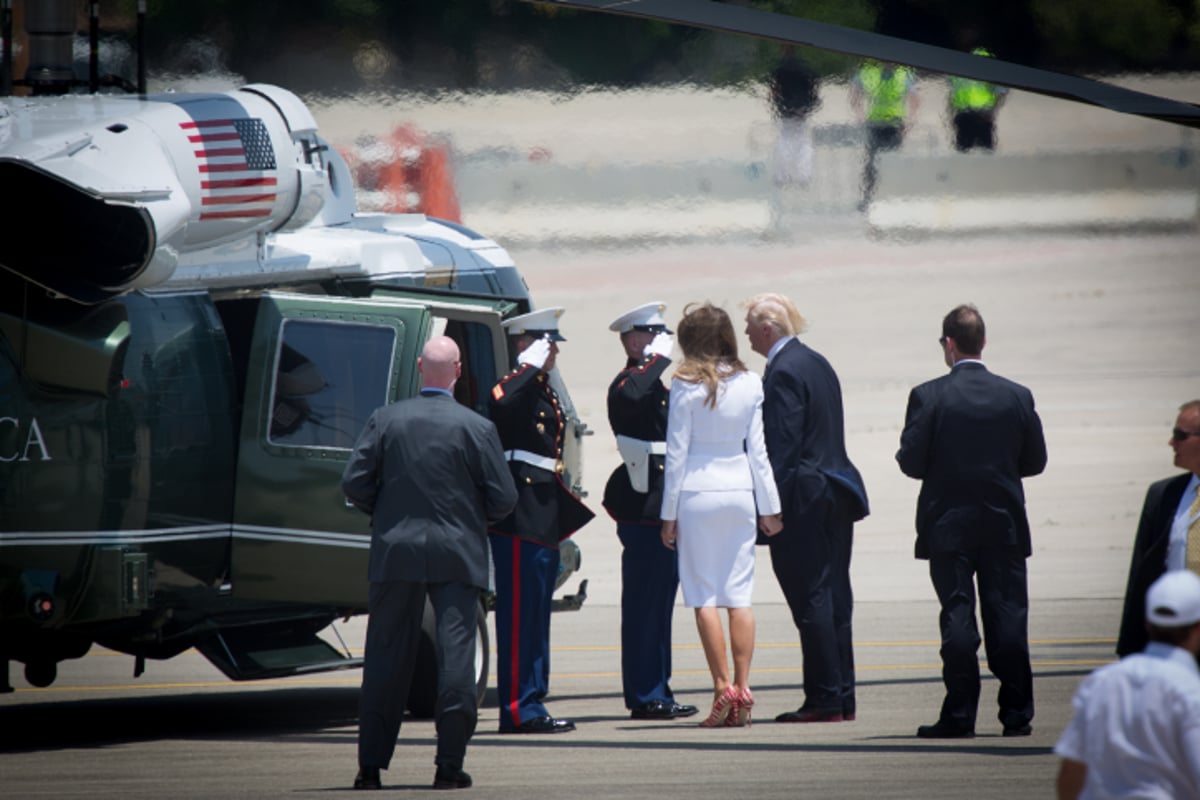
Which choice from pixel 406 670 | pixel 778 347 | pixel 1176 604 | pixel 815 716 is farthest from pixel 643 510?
pixel 1176 604

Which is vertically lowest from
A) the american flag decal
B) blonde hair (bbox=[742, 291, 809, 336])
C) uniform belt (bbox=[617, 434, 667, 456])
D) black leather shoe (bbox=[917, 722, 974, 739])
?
black leather shoe (bbox=[917, 722, 974, 739])

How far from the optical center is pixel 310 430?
1039cm

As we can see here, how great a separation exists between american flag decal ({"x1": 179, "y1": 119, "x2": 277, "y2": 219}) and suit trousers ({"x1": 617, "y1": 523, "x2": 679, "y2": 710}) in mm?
2254

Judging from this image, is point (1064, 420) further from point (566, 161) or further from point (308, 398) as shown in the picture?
point (308, 398)

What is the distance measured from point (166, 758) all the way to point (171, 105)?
9.44 ft

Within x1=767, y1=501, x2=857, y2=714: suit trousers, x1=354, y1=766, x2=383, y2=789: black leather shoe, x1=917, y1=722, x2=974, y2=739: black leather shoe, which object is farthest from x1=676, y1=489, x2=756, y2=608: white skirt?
x1=354, y1=766, x2=383, y2=789: black leather shoe

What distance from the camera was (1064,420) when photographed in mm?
24109

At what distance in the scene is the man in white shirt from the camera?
5.30m

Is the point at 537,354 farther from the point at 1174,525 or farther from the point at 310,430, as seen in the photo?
the point at 1174,525

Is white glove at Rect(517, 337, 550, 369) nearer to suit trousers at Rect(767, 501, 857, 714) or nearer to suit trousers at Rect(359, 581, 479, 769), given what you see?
suit trousers at Rect(767, 501, 857, 714)

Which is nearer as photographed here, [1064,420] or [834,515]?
[834,515]

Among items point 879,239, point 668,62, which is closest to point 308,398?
point 668,62

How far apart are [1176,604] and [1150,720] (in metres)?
0.29

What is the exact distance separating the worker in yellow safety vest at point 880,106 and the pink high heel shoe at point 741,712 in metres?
17.7
